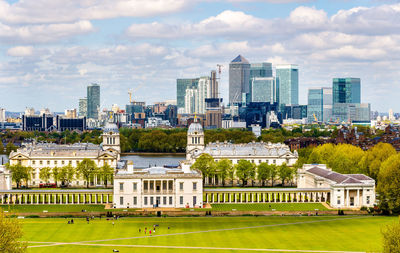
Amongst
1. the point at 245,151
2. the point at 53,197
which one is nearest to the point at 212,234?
the point at 53,197

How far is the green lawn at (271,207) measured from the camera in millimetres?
109250

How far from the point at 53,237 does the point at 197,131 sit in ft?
277

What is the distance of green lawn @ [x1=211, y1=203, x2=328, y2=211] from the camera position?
109 metres

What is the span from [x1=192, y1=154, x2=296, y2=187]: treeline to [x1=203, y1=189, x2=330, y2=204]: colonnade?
60.6 ft

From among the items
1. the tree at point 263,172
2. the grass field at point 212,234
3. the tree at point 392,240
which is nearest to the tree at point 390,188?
the grass field at point 212,234

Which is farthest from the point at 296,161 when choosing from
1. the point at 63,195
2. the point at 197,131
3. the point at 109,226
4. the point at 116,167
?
the point at 109,226

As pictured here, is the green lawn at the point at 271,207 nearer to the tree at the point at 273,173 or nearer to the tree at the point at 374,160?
the tree at the point at 374,160

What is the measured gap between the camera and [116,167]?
5861 inches

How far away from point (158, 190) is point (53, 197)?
1784cm

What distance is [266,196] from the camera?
395 feet

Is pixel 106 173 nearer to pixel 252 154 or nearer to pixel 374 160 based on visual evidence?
pixel 252 154

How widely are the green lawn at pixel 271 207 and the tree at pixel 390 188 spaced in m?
9.45

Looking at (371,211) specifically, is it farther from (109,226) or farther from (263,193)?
(109,226)

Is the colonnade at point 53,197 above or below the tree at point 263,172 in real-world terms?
below
